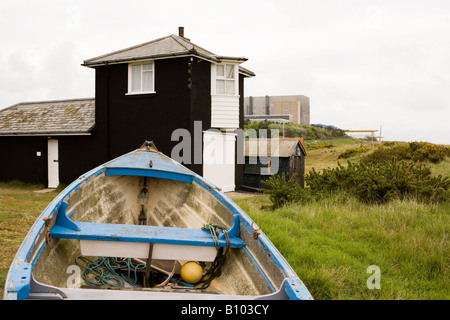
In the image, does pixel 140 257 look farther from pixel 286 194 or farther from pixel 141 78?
pixel 141 78

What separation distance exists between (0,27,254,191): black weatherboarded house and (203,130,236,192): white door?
0.04m

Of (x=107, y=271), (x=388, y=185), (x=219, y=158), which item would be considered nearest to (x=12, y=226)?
(x=107, y=271)

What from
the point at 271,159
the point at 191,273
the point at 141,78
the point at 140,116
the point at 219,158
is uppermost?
the point at 141,78

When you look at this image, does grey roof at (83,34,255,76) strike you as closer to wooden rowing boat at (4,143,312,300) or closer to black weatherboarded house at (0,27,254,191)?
black weatherboarded house at (0,27,254,191)

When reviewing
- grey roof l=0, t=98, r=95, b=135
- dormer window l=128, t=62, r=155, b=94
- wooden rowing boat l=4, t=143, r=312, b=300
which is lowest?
wooden rowing boat l=4, t=143, r=312, b=300

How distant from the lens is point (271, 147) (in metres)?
17.6

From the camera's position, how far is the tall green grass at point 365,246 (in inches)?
155

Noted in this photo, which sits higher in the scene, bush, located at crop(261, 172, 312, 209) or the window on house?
the window on house

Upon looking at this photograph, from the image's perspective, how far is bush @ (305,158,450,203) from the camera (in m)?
7.70

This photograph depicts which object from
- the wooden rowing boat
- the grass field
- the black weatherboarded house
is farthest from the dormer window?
the wooden rowing boat

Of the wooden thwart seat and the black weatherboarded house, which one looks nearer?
the wooden thwart seat

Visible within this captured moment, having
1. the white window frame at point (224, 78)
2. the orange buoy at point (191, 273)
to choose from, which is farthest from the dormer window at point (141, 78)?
the orange buoy at point (191, 273)

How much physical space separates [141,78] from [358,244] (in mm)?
12019

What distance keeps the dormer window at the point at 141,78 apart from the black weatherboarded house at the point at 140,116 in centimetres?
4
